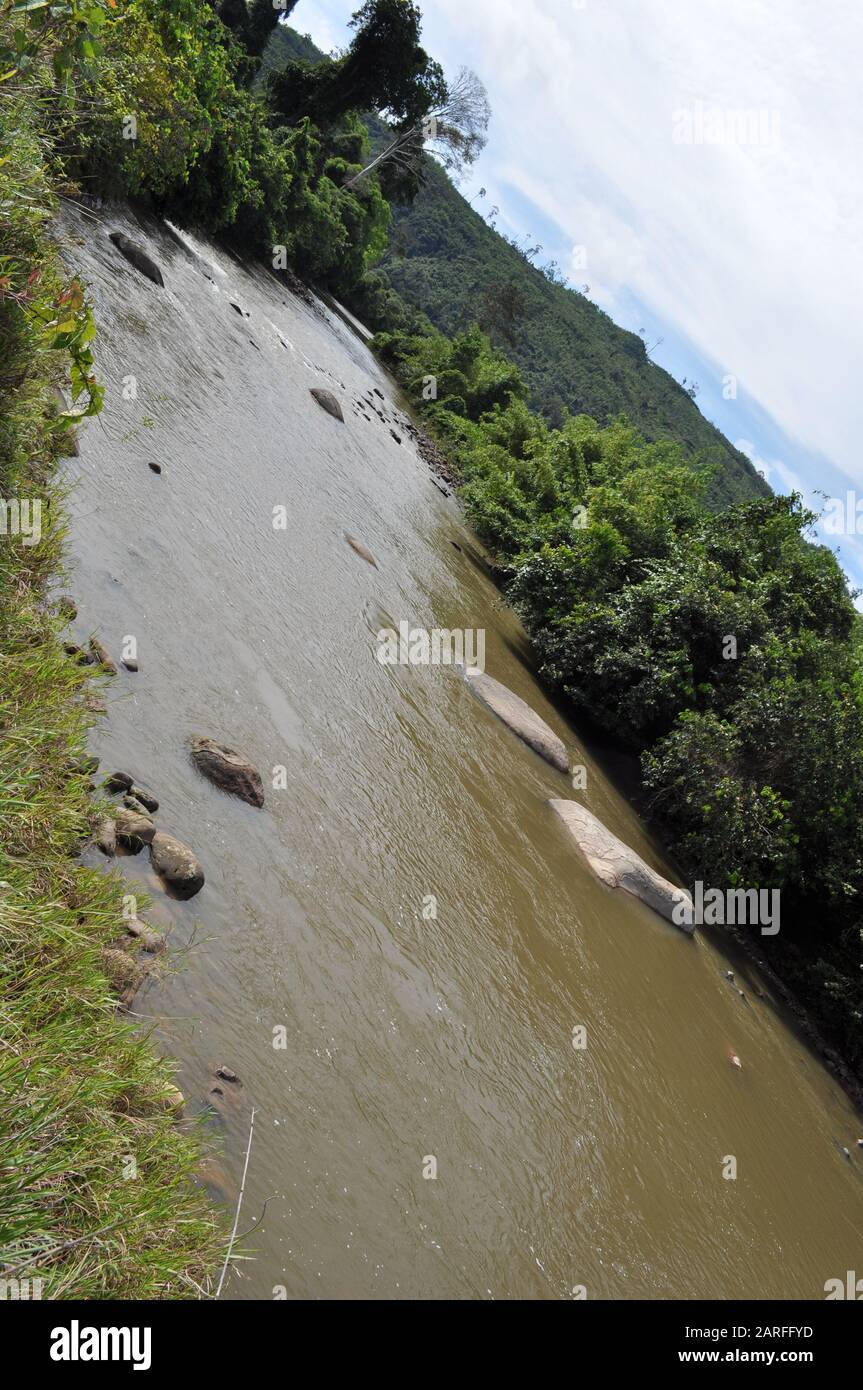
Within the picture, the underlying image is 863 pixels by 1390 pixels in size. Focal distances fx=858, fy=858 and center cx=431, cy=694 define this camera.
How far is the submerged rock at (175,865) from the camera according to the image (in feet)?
16.8

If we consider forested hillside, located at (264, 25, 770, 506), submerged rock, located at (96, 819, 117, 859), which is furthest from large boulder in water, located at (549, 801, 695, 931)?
forested hillside, located at (264, 25, 770, 506)

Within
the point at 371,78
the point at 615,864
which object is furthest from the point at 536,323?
the point at 615,864

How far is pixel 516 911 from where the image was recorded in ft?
27.9

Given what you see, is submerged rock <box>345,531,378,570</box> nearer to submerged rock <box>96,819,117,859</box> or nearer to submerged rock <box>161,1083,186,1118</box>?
submerged rock <box>96,819,117,859</box>

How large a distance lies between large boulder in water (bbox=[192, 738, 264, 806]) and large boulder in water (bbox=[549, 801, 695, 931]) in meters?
5.52

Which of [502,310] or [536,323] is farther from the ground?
[536,323]

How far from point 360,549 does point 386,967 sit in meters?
8.66

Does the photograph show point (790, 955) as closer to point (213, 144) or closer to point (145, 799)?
point (145, 799)

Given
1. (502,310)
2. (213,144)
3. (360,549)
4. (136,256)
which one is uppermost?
(502,310)

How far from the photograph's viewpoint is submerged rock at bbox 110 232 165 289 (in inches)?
601

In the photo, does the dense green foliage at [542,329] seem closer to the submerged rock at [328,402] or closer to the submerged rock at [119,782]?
the submerged rock at [328,402]

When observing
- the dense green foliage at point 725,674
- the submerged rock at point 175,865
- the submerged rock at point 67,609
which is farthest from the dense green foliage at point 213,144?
the dense green foliage at point 725,674

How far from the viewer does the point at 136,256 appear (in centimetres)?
1541
